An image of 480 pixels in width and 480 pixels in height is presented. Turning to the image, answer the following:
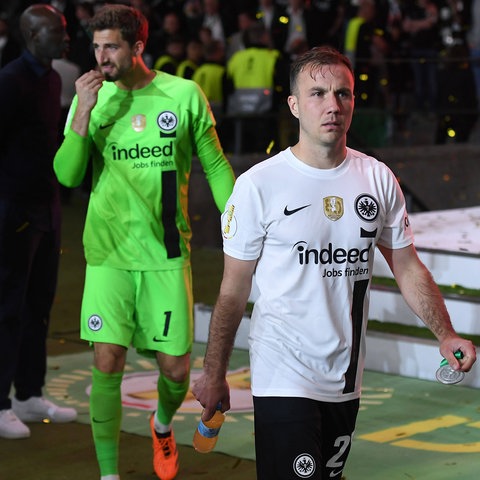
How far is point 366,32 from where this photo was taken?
14891mm

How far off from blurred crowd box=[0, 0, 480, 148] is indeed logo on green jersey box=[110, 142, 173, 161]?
776 cm

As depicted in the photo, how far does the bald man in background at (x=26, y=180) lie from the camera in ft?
21.7

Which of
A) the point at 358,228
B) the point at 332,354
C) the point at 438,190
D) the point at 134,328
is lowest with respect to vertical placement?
the point at 438,190

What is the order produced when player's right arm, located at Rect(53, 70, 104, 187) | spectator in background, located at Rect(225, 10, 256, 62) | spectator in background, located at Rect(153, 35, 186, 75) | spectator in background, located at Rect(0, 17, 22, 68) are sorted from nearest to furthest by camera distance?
player's right arm, located at Rect(53, 70, 104, 187) → spectator in background, located at Rect(153, 35, 186, 75) → spectator in background, located at Rect(225, 10, 256, 62) → spectator in background, located at Rect(0, 17, 22, 68)

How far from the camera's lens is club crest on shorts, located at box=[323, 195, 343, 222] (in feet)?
13.3

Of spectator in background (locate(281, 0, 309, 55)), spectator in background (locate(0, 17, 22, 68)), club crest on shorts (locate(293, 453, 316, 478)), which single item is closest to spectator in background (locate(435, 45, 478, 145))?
spectator in background (locate(281, 0, 309, 55))

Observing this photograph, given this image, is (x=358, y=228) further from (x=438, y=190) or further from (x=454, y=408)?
(x=438, y=190)

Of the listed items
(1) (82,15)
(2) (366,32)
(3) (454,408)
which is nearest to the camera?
(3) (454,408)

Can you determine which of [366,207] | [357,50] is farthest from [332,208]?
[357,50]

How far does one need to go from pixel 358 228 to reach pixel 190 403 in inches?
142

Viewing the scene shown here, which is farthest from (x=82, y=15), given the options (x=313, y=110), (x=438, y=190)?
(x=313, y=110)

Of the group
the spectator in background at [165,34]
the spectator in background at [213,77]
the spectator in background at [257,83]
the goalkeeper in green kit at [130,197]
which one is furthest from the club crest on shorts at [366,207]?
the spectator in background at [165,34]

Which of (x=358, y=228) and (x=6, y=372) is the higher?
(x=358, y=228)

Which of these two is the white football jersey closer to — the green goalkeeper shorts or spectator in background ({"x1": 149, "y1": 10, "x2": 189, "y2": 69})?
the green goalkeeper shorts
